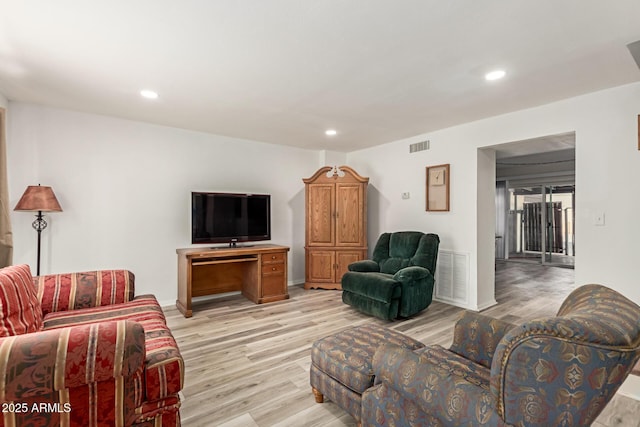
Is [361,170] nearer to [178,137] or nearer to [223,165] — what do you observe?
[223,165]

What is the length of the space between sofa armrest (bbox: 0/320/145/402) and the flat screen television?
2.82 metres

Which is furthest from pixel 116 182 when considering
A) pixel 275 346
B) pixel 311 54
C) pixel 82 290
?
pixel 311 54

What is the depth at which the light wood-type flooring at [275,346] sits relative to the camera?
189 centimetres

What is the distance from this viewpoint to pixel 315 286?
496cm

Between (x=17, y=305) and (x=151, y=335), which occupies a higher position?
(x=17, y=305)

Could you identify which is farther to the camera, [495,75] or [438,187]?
[438,187]

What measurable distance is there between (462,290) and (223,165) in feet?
12.7

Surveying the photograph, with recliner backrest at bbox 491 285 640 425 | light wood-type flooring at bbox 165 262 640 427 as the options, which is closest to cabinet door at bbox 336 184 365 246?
light wood-type flooring at bbox 165 262 640 427

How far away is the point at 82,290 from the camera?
239 centimetres

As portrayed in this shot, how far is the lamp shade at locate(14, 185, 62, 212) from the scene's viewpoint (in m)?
2.98

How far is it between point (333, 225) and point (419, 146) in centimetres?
181

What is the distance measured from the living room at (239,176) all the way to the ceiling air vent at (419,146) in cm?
8

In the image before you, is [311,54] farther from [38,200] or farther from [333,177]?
[38,200]

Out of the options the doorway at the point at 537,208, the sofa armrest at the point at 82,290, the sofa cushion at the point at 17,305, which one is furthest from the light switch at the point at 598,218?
the sofa cushion at the point at 17,305
